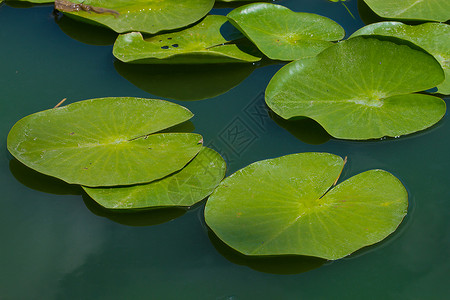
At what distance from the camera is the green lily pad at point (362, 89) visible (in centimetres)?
192

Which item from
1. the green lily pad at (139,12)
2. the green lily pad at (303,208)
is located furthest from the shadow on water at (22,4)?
the green lily pad at (303,208)

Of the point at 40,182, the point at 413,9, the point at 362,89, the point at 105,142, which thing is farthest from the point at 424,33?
the point at 40,182

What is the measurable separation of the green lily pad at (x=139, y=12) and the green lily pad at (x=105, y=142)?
0.61m

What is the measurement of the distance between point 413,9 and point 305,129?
3.41 ft

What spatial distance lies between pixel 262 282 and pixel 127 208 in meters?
0.52

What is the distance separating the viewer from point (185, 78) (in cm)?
227

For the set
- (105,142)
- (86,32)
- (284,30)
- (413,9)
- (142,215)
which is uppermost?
(413,9)

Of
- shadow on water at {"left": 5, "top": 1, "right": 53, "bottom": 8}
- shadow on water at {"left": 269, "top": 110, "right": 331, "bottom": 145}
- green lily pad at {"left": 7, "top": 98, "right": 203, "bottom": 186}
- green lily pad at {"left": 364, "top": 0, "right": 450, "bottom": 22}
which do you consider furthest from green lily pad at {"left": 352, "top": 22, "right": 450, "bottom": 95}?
shadow on water at {"left": 5, "top": 1, "right": 53, "bottom": 8}

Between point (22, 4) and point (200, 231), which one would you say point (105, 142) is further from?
point (22, 4)

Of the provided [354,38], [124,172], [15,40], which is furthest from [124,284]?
[15,40]

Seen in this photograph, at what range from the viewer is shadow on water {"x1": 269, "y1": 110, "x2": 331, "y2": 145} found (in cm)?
194

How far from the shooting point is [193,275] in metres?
1.52

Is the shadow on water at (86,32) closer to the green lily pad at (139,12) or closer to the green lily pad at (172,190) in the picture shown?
the green lily pad at (139,12)

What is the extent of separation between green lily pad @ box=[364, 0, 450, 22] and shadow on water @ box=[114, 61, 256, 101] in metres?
0.80
